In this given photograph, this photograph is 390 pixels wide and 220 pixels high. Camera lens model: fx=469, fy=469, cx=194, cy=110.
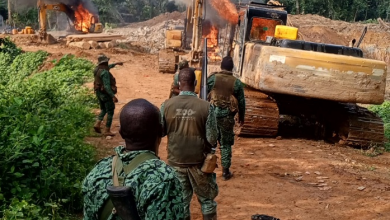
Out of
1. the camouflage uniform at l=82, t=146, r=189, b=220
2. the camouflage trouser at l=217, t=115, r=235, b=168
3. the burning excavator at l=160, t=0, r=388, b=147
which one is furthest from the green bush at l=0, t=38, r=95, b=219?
the camouflage uniform at l=82, t=146, r=189, b=220

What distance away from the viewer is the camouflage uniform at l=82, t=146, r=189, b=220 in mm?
2223

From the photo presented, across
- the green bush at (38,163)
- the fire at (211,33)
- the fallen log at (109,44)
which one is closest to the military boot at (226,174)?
the green bush at (38,163)

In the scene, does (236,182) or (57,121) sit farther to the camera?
(57,121)

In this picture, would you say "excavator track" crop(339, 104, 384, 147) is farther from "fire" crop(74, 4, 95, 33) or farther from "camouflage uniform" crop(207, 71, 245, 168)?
"fire" crop(74, 4, 95, 33)

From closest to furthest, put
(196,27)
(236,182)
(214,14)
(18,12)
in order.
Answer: (236,182), (196,27), (214,14), (18,12)

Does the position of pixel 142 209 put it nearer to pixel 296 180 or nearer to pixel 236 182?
pixel 236 182

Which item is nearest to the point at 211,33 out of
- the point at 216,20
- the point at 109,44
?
the point at 216,20

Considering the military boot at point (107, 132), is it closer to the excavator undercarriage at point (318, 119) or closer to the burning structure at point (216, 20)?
the excavator undercarriage at point (318, 119)

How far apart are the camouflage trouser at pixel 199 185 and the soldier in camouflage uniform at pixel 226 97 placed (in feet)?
6.48

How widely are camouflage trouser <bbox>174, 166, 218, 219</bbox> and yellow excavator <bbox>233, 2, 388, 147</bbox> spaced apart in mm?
4606

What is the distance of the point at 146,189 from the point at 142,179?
6 cm

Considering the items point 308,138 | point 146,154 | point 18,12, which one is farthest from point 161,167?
point 18,12

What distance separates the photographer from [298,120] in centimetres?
1199

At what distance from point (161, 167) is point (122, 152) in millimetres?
283
